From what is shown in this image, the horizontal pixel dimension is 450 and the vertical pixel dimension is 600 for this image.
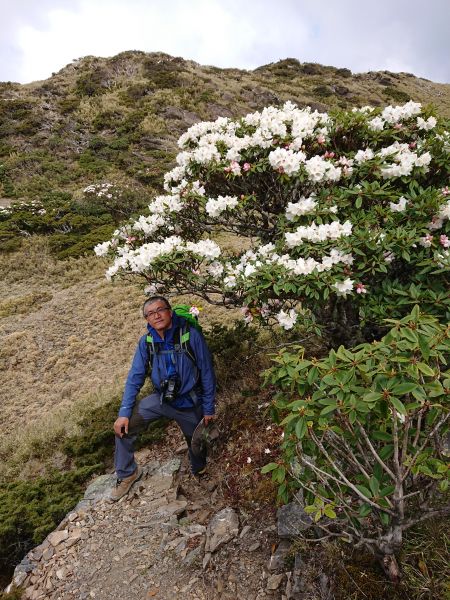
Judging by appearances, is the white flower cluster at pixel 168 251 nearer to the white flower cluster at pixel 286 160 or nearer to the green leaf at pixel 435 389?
the white flower cluster at pixel 286 160

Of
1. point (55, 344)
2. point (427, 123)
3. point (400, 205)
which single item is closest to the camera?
point (400, 205)

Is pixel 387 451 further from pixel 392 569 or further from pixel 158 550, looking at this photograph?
pixel 158 550

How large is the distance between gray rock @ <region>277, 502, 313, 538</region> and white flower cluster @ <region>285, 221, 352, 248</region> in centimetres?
202

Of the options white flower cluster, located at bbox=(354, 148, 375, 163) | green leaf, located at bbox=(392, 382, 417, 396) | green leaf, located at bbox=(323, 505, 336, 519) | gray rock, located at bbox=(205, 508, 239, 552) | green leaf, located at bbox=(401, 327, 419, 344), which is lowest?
gray rock, located at bbox=(205, 508, 239, 552)

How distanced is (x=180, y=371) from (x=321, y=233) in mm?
1878

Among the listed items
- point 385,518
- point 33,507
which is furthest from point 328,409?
point 33,507

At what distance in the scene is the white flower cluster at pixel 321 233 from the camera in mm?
3045

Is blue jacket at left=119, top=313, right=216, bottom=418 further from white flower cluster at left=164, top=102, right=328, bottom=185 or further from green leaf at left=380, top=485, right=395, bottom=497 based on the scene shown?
green leaf at left=380, top=485, right=395, bottom=497

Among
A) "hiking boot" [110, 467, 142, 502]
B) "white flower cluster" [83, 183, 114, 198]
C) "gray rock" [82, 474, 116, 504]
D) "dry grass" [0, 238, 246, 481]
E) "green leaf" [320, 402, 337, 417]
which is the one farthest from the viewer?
"white flower cluster" [83, 183, 114, 198]

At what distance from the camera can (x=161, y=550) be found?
338cm

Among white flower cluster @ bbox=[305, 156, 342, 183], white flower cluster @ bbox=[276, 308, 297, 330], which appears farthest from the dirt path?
white flower cluster @ bbox=[305, 156, 342, 183]

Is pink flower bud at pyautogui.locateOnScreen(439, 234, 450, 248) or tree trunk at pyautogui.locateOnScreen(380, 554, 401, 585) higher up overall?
pink flower bud at pyautogui.locateOnScreen(439, 234, 450, 248)

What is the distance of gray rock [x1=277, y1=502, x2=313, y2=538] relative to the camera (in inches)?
114

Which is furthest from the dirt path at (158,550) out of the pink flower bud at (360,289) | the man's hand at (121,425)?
the pink flower bud at (360,289)
